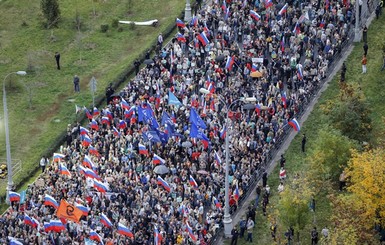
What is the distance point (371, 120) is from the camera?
86000 mm

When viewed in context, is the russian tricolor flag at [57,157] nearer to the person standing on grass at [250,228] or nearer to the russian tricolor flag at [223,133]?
the russian tricolor flag at [223,133]

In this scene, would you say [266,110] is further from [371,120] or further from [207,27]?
[207,27]

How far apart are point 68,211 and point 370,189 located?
17.4 m

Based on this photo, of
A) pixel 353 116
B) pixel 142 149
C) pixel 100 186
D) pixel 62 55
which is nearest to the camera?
pixel 100 186

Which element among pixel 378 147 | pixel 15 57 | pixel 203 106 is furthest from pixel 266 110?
pixel 15 57

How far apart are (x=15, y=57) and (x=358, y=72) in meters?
27.0

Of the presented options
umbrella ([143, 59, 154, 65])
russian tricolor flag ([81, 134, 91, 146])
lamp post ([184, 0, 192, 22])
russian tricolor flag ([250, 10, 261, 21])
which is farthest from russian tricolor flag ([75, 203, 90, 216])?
lamp post ([184, 0, 192, 22])

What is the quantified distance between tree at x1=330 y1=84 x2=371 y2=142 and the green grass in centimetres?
1950

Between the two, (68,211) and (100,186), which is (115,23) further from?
(68,211)

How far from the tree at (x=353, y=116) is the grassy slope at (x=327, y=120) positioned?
108cm

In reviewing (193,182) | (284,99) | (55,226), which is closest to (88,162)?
(55,226)

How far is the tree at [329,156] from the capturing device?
78.8 m

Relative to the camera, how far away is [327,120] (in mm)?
85938

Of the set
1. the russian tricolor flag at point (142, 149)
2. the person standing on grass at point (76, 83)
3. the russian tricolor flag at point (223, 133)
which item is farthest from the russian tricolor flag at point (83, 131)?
the person standing on grass at point (76, 83)
